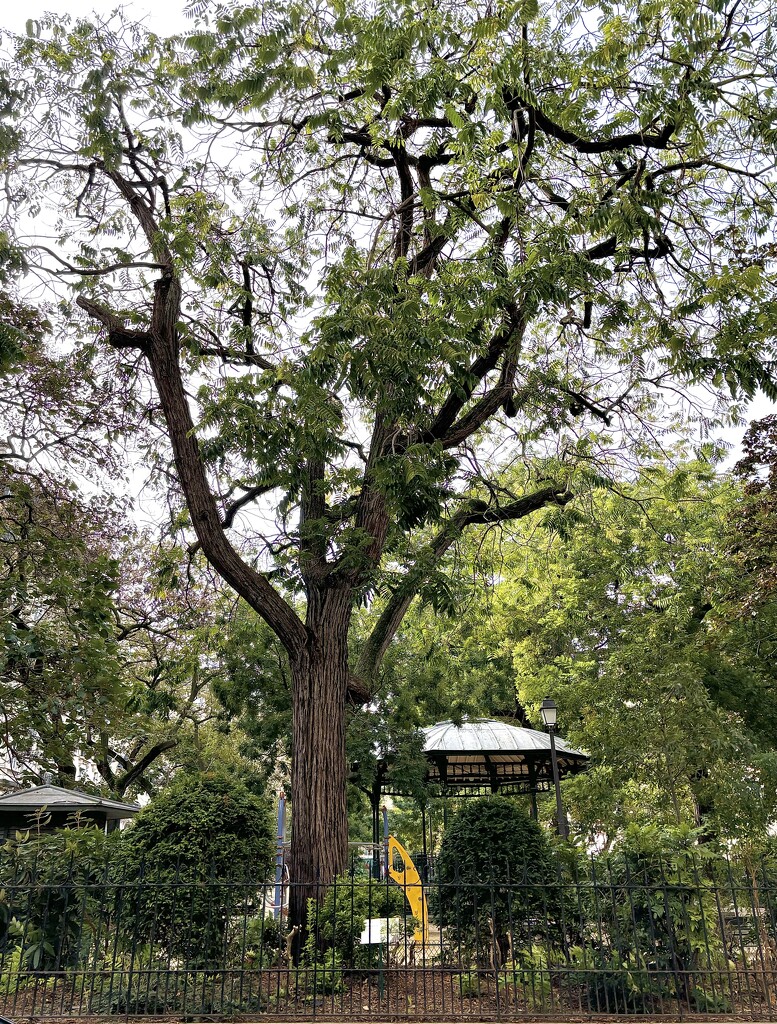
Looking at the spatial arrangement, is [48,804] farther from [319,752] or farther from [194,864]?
[319,752]

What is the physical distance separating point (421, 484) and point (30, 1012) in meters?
5.70

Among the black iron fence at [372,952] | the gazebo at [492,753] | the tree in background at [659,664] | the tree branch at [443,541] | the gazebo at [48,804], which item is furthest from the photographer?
the gazebo at [492,753]

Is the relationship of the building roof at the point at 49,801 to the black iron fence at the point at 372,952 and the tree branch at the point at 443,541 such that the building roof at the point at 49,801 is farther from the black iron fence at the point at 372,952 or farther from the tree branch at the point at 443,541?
the tree branch at the point at 443,541

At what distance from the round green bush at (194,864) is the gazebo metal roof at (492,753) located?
6.70 metres

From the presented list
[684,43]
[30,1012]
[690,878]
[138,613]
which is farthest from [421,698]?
[684,43]

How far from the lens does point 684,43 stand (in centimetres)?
665

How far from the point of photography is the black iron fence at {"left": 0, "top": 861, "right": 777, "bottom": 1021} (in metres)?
6.91

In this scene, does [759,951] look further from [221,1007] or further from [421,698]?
[421,698]

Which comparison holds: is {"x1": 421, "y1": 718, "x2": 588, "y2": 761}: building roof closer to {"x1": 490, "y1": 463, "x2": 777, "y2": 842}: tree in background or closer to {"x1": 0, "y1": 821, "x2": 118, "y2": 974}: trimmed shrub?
{"x1": 490, "y1": 463, "x2": 777, "y2": 842}: tree in background

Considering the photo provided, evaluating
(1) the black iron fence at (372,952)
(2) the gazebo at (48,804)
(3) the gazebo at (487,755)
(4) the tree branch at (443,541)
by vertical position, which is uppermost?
(4) the tree branch at (443,541)

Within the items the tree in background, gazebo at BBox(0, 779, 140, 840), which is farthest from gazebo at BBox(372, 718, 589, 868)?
gazebo at BBox(0, 779, 140, 840)

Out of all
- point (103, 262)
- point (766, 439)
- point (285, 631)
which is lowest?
point (285, 631)

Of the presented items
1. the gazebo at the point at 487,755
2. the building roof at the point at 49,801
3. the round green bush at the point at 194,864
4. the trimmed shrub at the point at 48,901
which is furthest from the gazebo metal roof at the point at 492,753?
the trimmed shrub at the point at 48,901

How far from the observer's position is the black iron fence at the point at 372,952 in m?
6.91
